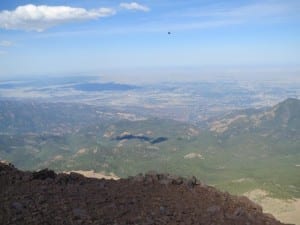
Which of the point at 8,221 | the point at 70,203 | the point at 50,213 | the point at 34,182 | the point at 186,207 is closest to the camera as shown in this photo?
the point at 8,221

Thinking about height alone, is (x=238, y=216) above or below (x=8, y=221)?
below

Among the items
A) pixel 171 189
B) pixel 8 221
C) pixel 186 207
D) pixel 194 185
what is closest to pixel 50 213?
pixel 8 221

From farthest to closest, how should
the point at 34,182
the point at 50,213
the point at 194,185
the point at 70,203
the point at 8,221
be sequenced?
1. the point at 194,185
2. the point at 34,182
3. the point at 70,203
4. the point at 50,213
5. the point at 8,221

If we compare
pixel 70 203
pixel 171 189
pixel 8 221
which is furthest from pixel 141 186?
pixel 8 221

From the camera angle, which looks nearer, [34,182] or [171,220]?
[171,220]

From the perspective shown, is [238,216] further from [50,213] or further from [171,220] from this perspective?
[50,213]

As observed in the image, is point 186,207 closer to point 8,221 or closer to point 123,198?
point 123,198
